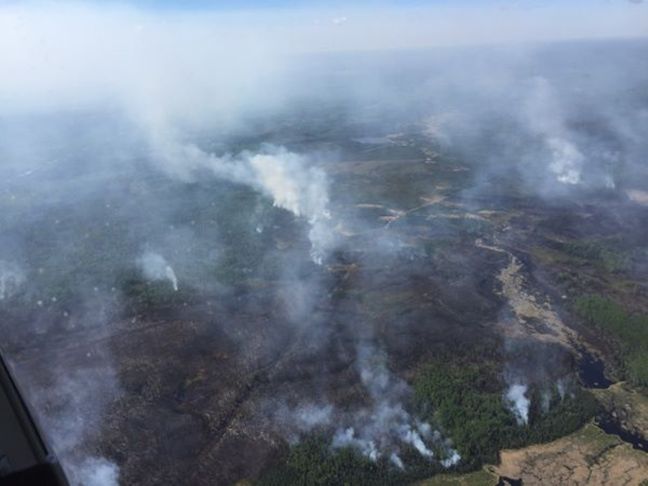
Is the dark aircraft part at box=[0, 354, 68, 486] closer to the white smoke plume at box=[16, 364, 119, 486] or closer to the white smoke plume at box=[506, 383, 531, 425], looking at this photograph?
the white smoke plume at box=[16, 364, 119, 486]

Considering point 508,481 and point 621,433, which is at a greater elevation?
point 508,481

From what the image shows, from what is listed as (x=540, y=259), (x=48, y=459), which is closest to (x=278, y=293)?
(x=540, y=259)

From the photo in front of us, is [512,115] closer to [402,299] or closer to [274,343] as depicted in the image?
[402,299]

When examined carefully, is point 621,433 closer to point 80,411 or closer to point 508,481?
point 508,481

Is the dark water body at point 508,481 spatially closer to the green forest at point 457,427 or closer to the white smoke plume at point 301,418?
the green forest at point 457,427

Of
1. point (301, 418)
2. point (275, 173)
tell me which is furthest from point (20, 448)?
point (275, 173)

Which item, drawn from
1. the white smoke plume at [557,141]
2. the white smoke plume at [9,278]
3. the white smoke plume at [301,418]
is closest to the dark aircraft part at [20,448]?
the white smoke plume at [301,418]

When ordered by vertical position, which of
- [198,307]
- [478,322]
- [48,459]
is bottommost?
[478,322]
